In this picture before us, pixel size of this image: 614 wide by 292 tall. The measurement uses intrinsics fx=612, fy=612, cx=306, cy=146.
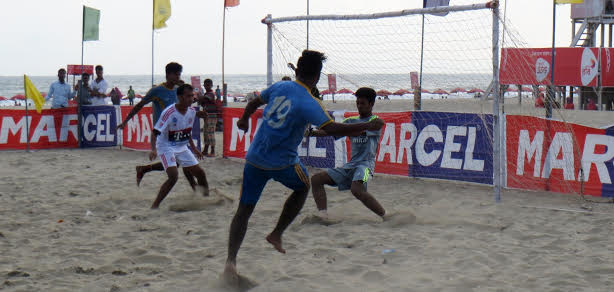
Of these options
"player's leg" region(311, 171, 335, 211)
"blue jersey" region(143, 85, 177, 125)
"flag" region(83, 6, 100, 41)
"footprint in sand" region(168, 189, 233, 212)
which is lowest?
"footprint in sand" region(168, 189, 233, 212)

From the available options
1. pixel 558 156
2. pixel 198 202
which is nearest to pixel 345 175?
pixel 198 202

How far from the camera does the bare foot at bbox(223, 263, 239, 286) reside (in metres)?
3.98

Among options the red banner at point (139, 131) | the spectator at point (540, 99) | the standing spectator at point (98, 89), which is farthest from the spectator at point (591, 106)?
the standing spectator at point (98, 89)

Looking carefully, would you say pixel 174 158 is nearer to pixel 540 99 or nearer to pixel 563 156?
pixel 563 156

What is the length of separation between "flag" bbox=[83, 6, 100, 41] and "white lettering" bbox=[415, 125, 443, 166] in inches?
371

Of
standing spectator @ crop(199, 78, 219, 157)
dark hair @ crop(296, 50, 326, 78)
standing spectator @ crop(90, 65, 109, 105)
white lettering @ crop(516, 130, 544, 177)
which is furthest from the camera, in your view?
standing spectator @ crop(90, 65, 109, 105)

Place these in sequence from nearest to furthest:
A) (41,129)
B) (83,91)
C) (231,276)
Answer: (231,276) → (41,129) → (83,91)

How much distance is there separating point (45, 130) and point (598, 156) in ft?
35.9

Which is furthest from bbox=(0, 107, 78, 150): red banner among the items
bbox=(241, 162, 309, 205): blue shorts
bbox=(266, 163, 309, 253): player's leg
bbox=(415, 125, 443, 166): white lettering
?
bbox=(241, 162, 309, 205): blue shorts

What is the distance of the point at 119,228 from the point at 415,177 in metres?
4.61

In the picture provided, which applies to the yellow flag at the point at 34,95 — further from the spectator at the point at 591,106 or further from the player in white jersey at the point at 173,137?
the spectator at the point at 591,106

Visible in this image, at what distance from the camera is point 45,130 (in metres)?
13.2

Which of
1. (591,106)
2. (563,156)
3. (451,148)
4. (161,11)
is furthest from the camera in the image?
(591,106)

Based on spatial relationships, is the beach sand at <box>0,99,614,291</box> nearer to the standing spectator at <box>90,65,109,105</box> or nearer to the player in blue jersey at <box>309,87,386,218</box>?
the player in blue jersey at <box>309,87,386,218</box>
